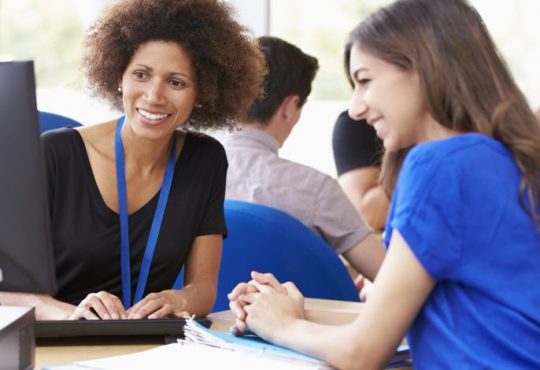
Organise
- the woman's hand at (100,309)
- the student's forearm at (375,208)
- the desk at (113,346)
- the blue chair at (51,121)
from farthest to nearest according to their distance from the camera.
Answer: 1. the student's forearm at (375,208)
2. the blue chair at (51,121)
3. the woman's hand at (100,309)
4. the desk at (113,346)

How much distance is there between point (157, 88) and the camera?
2.38m

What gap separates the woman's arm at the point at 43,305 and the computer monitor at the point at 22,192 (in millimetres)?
547

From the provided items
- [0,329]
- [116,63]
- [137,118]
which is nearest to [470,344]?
[0,329]

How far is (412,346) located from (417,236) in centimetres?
23

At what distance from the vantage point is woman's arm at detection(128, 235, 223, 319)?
198 cm

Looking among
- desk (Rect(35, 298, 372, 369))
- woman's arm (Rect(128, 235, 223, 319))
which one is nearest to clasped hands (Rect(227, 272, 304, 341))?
desk (Rect(35, 298, 372, 369))

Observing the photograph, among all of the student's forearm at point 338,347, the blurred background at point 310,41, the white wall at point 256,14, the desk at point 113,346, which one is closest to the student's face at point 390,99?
the student's forearm at point 338,347

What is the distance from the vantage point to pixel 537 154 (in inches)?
60.1

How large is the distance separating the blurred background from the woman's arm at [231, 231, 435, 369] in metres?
2.91

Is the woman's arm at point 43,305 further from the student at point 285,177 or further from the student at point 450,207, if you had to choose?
the student at point 285,177

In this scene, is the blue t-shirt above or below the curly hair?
below

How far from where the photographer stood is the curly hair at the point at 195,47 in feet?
8.05

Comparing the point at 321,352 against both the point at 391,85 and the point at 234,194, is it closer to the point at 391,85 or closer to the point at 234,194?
the point at 391,85

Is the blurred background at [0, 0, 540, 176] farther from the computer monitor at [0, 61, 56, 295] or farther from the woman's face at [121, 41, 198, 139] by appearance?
the computer monitor at [0, 61, 56, 295]
